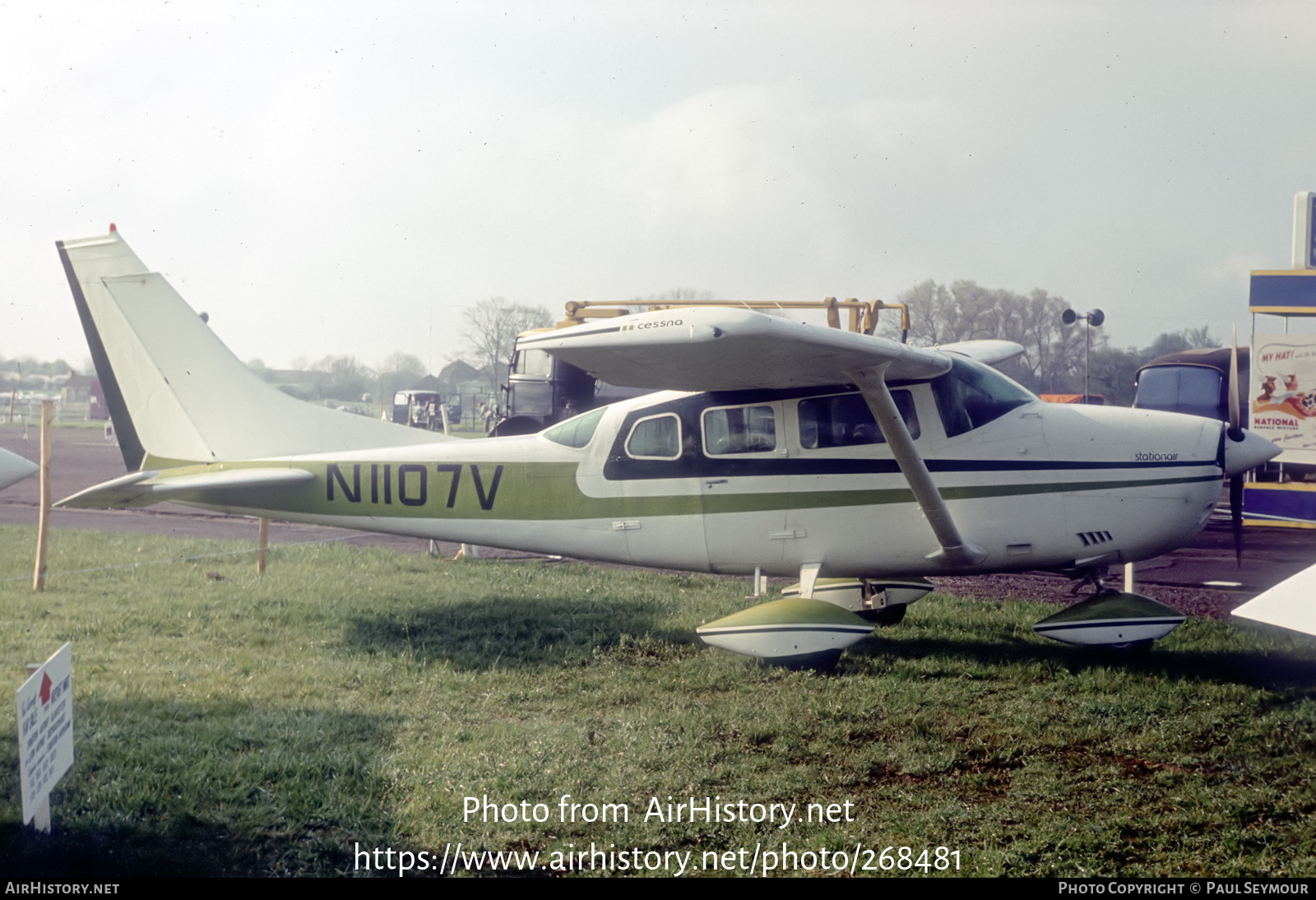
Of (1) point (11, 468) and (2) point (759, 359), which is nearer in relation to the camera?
(1) point (11, 468)

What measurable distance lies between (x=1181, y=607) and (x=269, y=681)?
8.01 metres

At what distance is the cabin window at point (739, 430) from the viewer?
6828 millimetres

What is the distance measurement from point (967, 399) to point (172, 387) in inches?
256

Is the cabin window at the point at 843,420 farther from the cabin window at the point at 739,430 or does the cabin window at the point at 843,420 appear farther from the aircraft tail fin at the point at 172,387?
the aircraft tail fin at the point at 172,387

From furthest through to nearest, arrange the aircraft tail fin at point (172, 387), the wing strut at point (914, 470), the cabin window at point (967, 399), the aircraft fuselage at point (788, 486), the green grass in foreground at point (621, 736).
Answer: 1. the aircraft tail fin at point (172, 387)
2. the cabin window at point (967, 399)
3. the aircraft fuselage at point (788, 486)
4. the wing strut at point (914, 470)
5. the green grass in foreground at point (621, 736)

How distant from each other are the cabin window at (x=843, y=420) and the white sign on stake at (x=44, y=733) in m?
4.84

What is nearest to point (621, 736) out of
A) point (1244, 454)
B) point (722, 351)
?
point (722, 351)

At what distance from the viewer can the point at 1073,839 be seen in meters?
3.69

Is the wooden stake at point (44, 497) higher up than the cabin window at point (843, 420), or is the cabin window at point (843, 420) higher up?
the cabin window at point (843, 420)

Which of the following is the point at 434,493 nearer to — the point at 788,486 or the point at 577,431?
the point at 577,431

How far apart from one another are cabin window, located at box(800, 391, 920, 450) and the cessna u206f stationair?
1 centimetres

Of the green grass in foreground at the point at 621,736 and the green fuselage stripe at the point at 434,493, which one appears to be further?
the green fuselage stripe at the point at 434,493

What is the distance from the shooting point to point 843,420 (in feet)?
22.0

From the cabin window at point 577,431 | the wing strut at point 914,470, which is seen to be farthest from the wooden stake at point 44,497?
the wing strut at point 914,470
